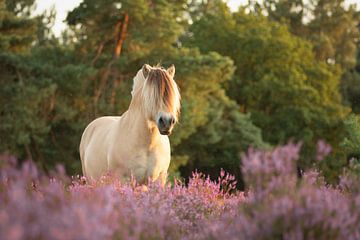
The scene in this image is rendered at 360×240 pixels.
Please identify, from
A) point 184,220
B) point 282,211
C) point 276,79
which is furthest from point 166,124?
point 276,79

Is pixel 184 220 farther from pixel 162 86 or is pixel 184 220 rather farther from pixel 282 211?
pixel 162 86

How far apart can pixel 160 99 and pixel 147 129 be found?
2.08 feet

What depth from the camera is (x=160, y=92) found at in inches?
284

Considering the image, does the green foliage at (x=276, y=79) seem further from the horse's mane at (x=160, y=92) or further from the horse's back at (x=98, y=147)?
the horse's mane at (x=160, y=92)

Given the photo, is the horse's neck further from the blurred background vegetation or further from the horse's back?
the blurred background vegetation

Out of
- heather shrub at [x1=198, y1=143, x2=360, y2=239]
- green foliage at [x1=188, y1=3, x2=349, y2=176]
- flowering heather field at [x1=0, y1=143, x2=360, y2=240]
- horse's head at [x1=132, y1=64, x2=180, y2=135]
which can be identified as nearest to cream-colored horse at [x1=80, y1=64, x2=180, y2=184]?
horse's head at [x1=132, y1=64, x2=180, y2=135]

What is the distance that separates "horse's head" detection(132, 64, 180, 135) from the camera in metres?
7.09

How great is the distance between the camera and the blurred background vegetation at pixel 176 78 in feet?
95.7

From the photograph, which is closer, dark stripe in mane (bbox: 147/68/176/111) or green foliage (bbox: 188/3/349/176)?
dark stripe in mane (bbox: 147/68/176/111)

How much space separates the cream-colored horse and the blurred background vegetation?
17.8 meters

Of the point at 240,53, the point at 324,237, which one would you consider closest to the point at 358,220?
the point at 324,237

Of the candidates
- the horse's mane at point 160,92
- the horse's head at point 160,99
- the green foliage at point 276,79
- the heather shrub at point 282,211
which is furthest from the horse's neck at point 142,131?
the green foliage at point 276,79

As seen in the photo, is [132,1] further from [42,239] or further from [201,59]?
[42,239]

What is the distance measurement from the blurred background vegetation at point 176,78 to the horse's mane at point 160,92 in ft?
59.8
